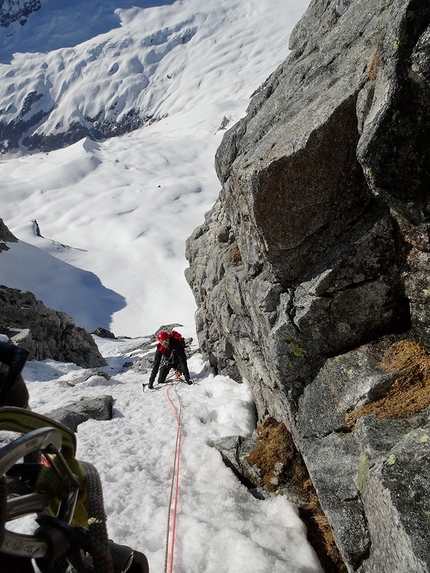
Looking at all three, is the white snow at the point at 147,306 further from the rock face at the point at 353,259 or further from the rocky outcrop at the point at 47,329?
the rocky outcrop at the point at 47,329

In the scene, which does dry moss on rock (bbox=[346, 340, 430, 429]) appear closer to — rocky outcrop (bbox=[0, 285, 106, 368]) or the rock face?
the rock face

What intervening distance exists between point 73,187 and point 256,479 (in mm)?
112673

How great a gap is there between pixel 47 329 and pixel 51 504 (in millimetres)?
23022

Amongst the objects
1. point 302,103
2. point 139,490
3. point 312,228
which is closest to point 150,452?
point 139,490

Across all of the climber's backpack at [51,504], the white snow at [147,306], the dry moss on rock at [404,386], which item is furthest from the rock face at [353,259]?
the climber's backpack at [51,504]

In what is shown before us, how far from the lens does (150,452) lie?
805 cm

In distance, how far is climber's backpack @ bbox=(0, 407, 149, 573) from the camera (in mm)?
2346

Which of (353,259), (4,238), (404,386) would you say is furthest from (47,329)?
(4,238)

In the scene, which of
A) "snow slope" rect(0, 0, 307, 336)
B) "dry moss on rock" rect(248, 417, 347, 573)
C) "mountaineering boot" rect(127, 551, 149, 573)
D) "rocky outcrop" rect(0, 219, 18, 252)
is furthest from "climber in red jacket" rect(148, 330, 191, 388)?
"rocky outcrop" rect(0, 219, 18, 252)

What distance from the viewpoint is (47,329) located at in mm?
23844

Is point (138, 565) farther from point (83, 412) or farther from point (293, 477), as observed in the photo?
point (83, 412)

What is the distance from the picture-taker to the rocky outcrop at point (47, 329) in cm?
2264

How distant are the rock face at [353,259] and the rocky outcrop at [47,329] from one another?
59.7 feet

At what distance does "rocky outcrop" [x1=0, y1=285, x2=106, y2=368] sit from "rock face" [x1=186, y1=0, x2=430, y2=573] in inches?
717
